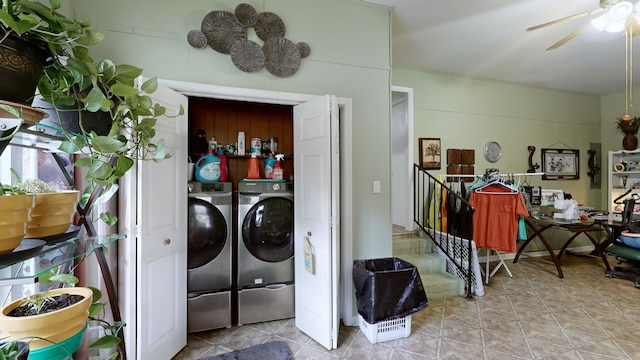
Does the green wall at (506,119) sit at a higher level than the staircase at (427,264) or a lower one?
higher

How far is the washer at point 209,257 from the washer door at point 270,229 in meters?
0.18

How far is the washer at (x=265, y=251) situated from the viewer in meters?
2.48

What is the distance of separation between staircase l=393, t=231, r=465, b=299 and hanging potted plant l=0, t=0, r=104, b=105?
3227mm

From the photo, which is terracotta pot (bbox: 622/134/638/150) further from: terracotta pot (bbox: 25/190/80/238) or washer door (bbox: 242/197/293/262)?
terracotta pot (bbox: 25/190/80/238)

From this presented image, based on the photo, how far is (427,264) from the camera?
335 centimetres

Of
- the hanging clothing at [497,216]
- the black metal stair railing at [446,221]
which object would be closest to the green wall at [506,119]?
the black metal stair railing at [446,221]

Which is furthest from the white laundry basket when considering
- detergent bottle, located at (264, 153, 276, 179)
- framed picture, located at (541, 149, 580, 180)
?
framed picture, located at (541, 149, 580, 180)

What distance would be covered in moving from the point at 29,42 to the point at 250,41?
1708mm

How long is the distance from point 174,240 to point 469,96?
14.7ft

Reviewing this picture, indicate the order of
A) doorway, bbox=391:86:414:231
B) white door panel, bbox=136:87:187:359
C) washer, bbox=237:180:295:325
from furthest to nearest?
doorway, bbox=391:86:414:231, washer, bbox=237:180:295:325, white door panel, bbox=136:87:187:359

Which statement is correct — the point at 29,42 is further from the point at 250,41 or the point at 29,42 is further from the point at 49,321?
the point at 250,41

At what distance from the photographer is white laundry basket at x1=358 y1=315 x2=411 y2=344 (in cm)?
222

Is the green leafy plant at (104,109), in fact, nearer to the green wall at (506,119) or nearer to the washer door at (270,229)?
the washer door at (270,229)

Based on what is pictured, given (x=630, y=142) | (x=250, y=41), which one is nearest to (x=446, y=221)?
(x=250, y=41)
